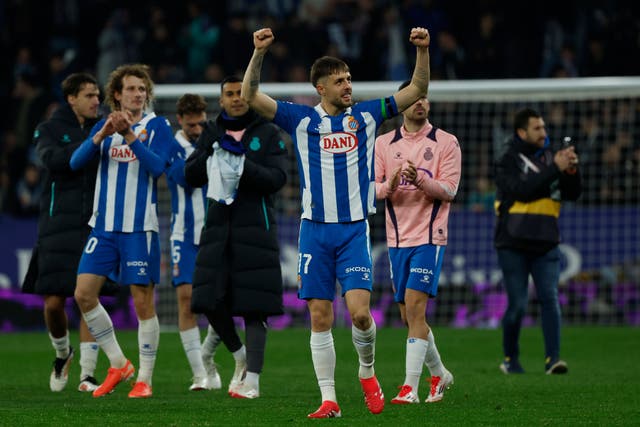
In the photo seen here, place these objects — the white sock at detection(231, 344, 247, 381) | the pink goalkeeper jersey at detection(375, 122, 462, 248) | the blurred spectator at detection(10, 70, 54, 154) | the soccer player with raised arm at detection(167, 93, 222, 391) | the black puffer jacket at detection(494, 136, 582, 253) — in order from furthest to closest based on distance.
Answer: the blurred spectator at detection(10, 70, 54, 154)
the black puffer jacket at detection(494, 136, 582, 253)
the soccer player with raised arm at detection(167, 93, 222, 391)
the white sock at detection(231, 344, 247, 381)
the pink goalkeeper jersey at detection(375, 122, 462, 248)

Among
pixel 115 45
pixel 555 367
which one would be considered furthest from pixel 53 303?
pixel 115 45

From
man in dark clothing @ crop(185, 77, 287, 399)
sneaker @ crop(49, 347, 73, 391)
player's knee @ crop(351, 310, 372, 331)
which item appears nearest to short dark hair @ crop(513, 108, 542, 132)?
man in dark clothing @ crop(185, 77, 287, 399)

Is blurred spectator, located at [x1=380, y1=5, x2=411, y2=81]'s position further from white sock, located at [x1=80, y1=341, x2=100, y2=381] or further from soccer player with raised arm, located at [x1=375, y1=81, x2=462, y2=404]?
soccer player with raised arm, located at [x1=375, y1=81, x2=462, y2=404]

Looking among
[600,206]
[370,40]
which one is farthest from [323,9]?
[600,206]

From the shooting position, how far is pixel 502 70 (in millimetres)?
19375

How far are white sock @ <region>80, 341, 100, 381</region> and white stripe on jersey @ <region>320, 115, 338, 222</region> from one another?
3.16 meters

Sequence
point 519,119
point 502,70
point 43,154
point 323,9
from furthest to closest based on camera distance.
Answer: point 323,9
point 502,70
point 519,119
point 43,154

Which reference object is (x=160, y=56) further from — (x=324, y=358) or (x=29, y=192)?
(x=324, y=358)

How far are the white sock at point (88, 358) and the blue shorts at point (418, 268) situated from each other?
2732mm

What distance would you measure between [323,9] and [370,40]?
72.2 inches

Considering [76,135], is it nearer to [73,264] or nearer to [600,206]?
[73,264]

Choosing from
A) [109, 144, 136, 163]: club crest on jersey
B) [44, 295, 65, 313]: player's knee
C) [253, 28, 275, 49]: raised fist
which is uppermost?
[253, 28, 275, 49]: raised fist

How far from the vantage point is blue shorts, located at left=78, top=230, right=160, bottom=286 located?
981 cm

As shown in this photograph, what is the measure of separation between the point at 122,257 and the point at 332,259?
211cm
